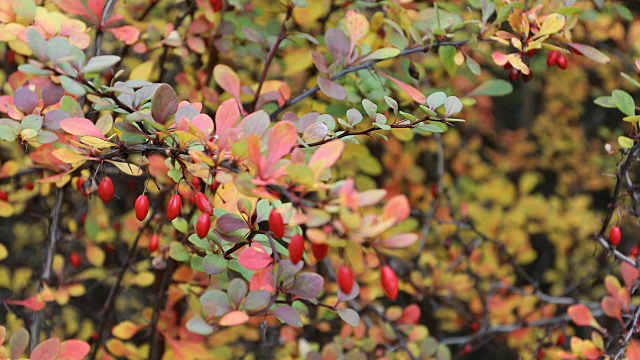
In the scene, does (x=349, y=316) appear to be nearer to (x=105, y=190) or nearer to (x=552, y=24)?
(x=105, y=190)

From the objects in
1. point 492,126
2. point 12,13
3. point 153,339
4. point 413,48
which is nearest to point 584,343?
point 413,48

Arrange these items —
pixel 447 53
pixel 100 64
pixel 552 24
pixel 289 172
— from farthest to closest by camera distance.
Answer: pixel 447 53
pixel 552 24
pixel 100 64
pixel 289 172

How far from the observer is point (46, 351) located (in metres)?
1.03

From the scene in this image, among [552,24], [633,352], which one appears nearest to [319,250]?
[552,24]

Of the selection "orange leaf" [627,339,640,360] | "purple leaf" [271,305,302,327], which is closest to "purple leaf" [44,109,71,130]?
"purple leaf" [271,305,302,327]

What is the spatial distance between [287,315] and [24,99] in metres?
0.51

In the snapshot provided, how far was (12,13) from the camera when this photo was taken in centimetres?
113

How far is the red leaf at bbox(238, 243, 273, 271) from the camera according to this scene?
0.88 meters

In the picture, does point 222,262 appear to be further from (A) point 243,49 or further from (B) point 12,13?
(A) point 243,49

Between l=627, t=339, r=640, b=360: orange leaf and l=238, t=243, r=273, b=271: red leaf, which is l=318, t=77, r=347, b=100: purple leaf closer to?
l=238, t=243, r=273, b=271: red leaf

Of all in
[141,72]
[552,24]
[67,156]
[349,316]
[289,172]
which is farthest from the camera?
[141,72]

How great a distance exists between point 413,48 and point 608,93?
1904mm

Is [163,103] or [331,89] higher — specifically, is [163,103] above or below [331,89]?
above

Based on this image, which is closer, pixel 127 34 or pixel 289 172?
pixel 289 172
